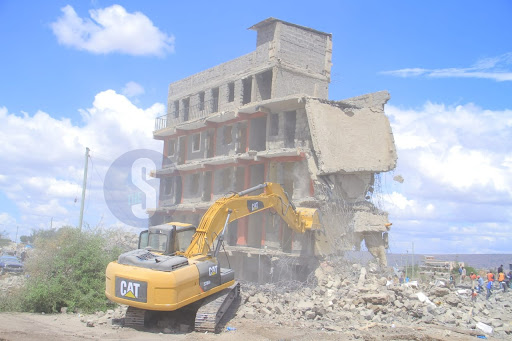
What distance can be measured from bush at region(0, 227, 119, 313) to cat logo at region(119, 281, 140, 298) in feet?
13.7

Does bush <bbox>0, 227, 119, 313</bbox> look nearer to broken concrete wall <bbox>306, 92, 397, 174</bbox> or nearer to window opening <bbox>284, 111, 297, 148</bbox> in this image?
broken concrete wall <bbox>306, 92, 397, 174</bbox>

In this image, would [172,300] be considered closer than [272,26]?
Yes

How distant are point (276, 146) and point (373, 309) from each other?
12.4m

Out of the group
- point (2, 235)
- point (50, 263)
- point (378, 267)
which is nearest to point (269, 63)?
point (378, 267)

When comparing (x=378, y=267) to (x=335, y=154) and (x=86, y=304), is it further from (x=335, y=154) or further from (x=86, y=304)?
(x=86, y=304)

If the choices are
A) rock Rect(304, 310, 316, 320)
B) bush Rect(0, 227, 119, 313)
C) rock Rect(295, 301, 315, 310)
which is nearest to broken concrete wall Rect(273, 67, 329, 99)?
bush Rect(0, 227, 119, 313)

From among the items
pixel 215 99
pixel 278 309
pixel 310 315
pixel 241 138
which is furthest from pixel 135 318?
pixel 215 99

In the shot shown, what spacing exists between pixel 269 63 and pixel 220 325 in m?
17.8

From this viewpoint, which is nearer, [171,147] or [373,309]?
[373,309]

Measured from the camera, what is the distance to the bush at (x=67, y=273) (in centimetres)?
1377

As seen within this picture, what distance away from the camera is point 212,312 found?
33.7ft

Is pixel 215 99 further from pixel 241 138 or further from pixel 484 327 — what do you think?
pixel 484 327

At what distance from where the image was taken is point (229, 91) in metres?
29.5

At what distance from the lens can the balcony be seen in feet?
102
